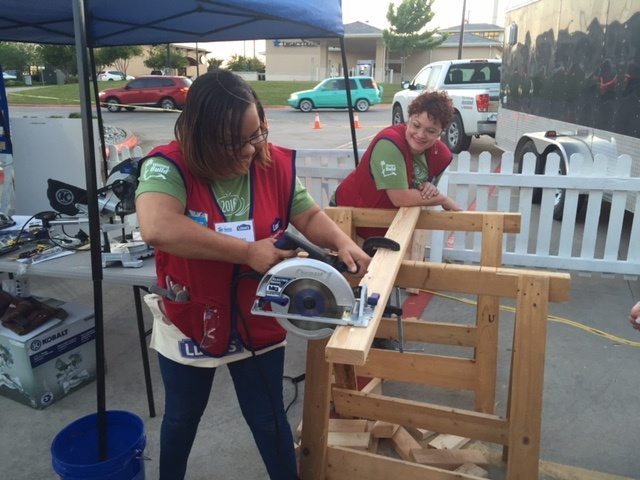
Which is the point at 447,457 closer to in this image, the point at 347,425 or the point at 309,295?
the point at 347,425

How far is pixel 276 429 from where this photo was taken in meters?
1.97

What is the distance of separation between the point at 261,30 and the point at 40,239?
7.27ft

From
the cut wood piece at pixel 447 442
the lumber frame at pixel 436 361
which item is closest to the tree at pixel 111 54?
the lumber frame at pixel 436 361

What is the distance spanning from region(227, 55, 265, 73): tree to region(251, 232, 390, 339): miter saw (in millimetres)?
52020

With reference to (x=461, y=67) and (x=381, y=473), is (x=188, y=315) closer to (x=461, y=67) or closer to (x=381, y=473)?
(x=381, y=473)

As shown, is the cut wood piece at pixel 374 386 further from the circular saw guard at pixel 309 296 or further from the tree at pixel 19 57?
the tree at pixel 19 57

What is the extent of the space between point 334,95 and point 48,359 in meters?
23.2

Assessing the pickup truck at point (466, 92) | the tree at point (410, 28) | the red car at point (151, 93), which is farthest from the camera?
the tree at point (410, 28)

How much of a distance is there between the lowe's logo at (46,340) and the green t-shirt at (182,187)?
73.8 inches

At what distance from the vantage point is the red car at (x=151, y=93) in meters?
25.0

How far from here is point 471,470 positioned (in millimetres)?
2537

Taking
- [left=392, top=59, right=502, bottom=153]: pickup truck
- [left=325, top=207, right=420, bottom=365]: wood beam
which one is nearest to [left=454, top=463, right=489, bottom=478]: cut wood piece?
[left=325, top=207, right=420, bottom=365]: wood beam

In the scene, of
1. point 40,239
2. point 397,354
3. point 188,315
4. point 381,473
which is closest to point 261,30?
point 40,239

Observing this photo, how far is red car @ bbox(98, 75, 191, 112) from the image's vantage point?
983 inches
